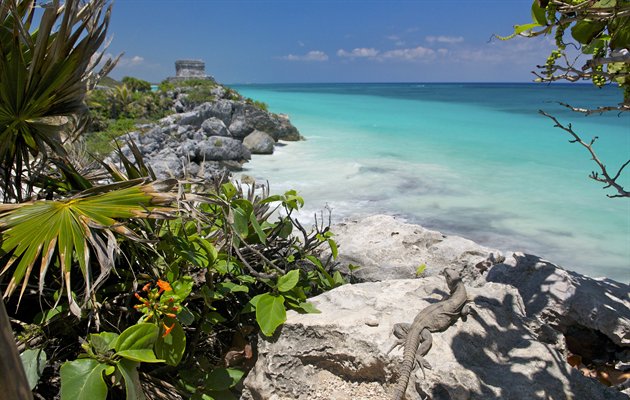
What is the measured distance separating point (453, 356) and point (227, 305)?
1241 mm

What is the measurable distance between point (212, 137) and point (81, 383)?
13.0 metres

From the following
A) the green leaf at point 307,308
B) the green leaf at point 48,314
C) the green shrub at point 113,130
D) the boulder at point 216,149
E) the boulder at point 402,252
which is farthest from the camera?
the green shrub at point 113,130

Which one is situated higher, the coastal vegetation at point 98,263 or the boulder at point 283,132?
the coastal vegetation at point 98,263

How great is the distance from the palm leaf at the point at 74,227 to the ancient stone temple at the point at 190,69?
36.9m

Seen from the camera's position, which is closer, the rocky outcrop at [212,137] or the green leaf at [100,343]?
the green leaf at [100,343]

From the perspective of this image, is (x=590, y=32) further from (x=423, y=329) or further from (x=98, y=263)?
(x=98, y=263)

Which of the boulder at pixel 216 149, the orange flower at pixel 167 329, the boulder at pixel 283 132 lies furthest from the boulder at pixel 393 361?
the boulder at pixel 283 132

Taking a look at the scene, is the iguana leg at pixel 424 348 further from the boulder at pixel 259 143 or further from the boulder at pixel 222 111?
the boulder at pixel 222 111

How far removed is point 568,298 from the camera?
311 cm

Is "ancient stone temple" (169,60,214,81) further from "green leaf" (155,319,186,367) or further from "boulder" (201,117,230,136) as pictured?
"green leaf" (155,319,186,367)

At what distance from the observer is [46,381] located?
7.11 ft

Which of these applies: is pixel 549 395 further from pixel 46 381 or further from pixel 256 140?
pixel 256 140

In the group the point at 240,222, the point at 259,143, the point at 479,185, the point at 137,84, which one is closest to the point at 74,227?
the point at 240,222

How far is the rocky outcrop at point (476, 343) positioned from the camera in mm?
2250
